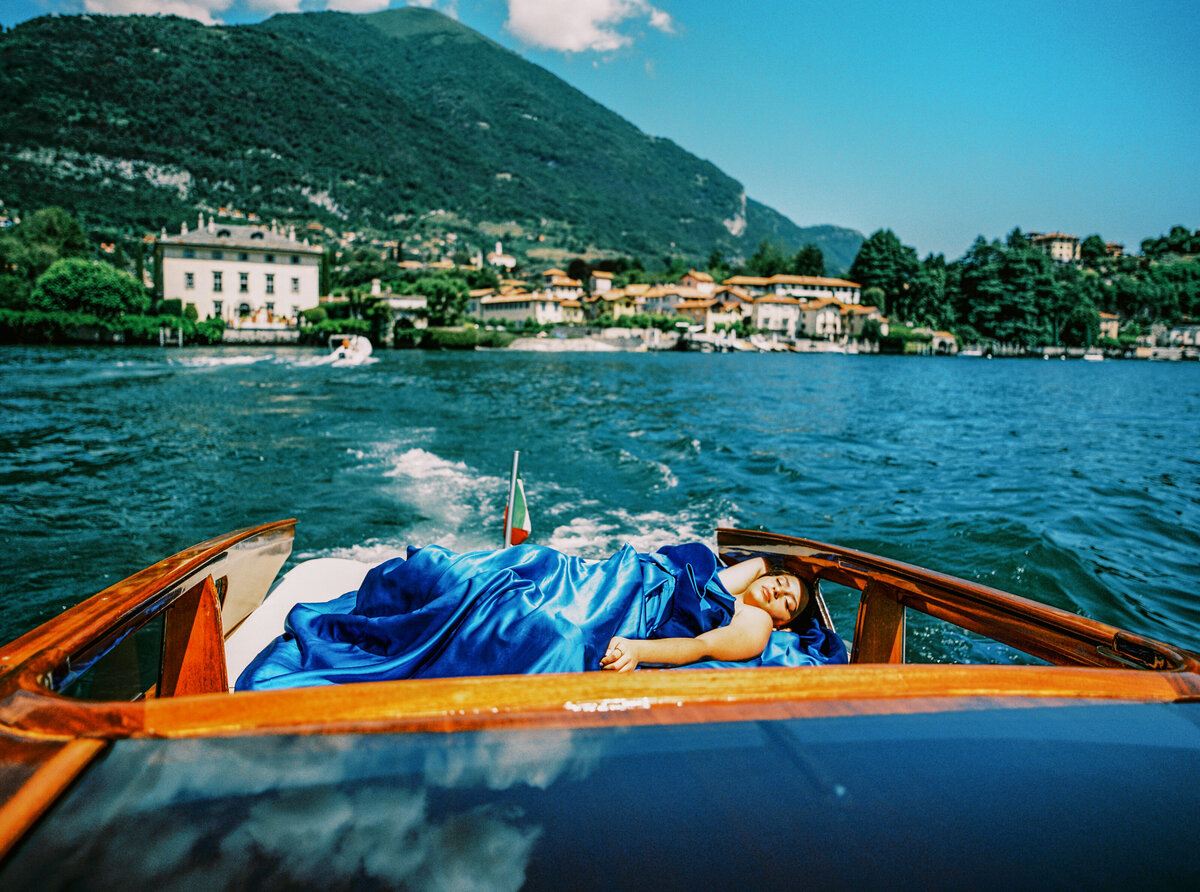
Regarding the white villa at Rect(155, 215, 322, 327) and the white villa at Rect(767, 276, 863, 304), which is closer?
the white villa at Rect(155, 215, 322, 327)

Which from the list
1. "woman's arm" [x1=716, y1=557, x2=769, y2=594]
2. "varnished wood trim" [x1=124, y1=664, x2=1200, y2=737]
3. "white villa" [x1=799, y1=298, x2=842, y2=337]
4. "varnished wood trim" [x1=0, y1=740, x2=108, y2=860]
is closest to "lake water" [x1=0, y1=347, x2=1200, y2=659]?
"woman's arm" [x1=716, y1=557, x2=769, y2=594]

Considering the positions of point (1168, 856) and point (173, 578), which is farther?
point (173, 578)

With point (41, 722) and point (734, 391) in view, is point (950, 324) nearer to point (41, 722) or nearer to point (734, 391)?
point (734, 391)

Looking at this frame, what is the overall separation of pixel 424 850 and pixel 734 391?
29.4m

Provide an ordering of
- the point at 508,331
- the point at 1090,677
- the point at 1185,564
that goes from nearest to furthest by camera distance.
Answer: the point at 1090,677 → the point at 1185,564 → the point at 508,331

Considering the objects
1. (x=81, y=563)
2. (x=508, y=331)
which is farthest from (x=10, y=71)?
(x=81, y=563)

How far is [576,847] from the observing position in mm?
1046

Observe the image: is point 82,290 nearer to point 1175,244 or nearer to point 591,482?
point 591,482

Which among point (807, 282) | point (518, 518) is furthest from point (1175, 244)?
point (518, 518)

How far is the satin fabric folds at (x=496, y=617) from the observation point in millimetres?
2092

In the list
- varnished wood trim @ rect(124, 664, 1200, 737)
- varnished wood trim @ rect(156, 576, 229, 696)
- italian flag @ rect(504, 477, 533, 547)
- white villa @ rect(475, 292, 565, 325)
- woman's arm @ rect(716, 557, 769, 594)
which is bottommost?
italian flag @ rect(504, 477, 533, 547)

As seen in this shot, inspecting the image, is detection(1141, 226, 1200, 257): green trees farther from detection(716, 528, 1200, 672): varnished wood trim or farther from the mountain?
detection(716, 528, 1200, 672): varnished wood trim

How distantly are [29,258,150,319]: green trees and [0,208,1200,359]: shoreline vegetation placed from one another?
8cm

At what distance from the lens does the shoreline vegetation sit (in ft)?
152
